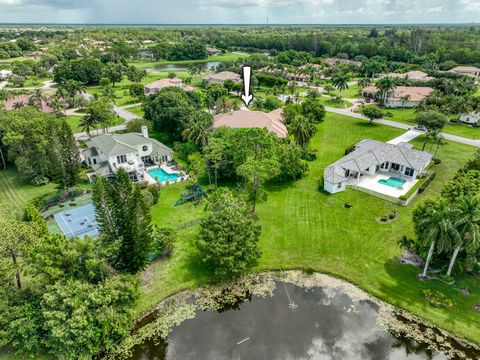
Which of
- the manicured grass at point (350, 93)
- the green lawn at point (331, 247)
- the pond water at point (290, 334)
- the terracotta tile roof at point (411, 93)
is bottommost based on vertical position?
the pond water at point (290, 334)

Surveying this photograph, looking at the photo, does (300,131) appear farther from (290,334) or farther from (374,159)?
(290,334)

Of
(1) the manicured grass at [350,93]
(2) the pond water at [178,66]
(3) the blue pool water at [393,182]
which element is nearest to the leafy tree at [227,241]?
(3) the blue pool water at [393,182]

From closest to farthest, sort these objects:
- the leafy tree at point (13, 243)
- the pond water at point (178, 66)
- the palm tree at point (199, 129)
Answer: the leafy tree at point (13, 243), the palm tree at point (199, 129), the pond water at point (178, 66)

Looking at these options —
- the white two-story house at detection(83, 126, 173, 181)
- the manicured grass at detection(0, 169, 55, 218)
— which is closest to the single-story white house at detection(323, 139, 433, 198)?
the white two-story house at detection(83, 126, 173, 181)

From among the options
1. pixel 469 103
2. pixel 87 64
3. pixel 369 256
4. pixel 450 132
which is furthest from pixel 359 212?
pixel 87 64

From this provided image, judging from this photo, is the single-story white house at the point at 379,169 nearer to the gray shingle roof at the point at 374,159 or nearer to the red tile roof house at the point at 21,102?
the gray shingle roof at the point at 374,159

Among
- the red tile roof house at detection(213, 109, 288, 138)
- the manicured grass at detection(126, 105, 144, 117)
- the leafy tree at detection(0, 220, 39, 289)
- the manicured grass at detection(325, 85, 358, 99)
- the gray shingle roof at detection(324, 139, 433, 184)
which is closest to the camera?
the leafy tree at detection(0, 220, 39, 289)

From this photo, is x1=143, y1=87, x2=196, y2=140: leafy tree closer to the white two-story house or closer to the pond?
the white two-story house

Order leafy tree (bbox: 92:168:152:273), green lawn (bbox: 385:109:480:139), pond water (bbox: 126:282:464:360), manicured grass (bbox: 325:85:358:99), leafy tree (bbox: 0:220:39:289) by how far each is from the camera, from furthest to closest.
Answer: manicured grass (bbox: 325:85:358:99) → green lawn (bbox: 385:109:480:139) → leafy tree (bbox: 92:168:152:273) → leafy tree (bbox: 0:220:39:289) → pond water (bbox: 126:282:464:360)
